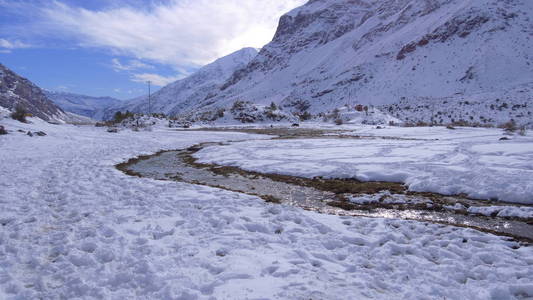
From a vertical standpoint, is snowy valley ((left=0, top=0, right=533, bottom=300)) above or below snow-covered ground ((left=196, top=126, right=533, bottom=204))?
below

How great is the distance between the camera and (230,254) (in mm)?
5773

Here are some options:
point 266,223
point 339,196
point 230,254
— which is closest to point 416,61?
point 339,196

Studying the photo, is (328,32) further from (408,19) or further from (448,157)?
(448,157)

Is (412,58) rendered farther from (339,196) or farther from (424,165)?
(339,196)

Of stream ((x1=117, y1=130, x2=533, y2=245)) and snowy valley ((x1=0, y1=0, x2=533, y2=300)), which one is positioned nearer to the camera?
snowy valley ((x1=0, y1=0, x2=533, y2=300))

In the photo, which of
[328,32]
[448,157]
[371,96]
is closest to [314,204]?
[448,157]

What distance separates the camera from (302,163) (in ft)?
51.2

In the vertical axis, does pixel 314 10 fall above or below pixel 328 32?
above

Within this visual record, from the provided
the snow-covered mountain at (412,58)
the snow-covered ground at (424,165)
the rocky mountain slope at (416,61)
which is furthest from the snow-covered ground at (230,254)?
the snow-covered mountain at (412,58)

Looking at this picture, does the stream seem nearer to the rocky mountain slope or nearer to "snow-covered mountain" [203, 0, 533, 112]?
the rocky mountain slope

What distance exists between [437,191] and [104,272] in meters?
10.3

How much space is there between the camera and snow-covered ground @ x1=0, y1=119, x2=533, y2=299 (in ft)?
15.1

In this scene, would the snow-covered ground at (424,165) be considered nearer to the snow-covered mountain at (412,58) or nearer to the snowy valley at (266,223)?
the snowy valley at (266,223)

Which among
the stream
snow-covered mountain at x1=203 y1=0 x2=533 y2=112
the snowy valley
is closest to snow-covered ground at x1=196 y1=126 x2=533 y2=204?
the snowy valley
